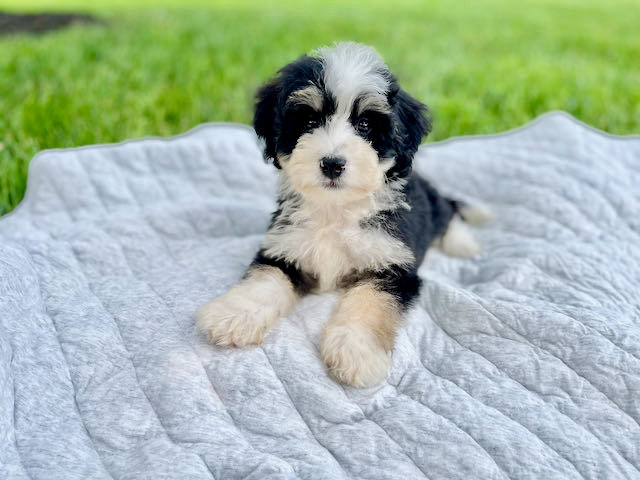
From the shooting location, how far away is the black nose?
2930 mm

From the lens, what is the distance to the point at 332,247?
341 centimetres

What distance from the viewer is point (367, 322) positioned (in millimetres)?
2967

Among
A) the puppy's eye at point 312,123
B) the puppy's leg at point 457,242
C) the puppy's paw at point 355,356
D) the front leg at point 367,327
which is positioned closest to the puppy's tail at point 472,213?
the puppy's leg at point 457,242

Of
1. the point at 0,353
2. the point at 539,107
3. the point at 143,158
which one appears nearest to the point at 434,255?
the point at 143,158

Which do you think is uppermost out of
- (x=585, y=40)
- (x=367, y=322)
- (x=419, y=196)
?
(x=585, y=40)

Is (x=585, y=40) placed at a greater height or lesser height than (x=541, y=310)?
greater

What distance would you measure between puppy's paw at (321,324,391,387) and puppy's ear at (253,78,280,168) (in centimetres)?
98

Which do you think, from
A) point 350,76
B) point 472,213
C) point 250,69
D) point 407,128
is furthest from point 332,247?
point 250,69

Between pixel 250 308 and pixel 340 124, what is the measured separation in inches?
36.3

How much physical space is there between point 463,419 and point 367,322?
61cm

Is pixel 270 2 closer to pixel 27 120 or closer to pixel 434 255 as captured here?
pixel 27 120

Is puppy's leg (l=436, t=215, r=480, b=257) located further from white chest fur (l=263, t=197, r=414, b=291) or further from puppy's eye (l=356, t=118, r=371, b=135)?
puppy's eye (l=356, t=118, r=371, b=135)

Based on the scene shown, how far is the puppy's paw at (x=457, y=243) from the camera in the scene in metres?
4.24

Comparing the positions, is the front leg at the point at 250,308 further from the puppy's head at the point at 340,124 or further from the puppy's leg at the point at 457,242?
the puppy's leg at the point at 457,242
